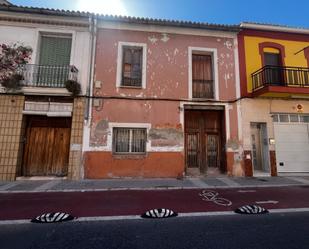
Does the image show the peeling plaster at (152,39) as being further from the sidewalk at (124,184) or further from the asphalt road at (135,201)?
the asphalt road at (135,201)

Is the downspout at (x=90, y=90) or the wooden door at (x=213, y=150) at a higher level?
the downspout at (x=90, y=90)

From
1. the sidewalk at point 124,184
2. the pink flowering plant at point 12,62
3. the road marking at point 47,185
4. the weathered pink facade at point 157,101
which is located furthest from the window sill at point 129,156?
the pink flowering plant at point 12,62

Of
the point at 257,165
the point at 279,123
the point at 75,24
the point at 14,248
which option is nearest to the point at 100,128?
the point at 75,24

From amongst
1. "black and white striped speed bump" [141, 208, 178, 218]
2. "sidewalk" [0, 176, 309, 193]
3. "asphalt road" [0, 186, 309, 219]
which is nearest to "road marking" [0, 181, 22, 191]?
"sidewalk" [0, 176, 309, 193]

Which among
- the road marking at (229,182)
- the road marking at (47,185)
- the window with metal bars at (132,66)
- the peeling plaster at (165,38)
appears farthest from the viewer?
the peeling plaster at (165,38)

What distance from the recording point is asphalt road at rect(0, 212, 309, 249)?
3057mm

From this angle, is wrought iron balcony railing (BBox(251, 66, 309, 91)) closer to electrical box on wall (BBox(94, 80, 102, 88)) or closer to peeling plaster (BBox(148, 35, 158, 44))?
peeling plaster (BBox(148, 35, 158, 44))

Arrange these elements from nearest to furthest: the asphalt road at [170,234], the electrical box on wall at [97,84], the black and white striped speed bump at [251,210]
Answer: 1. the asphalt road at [170,234]
2. the black and white striped speed bump at [251,210]
3. the electrical box on wall at [97,84]

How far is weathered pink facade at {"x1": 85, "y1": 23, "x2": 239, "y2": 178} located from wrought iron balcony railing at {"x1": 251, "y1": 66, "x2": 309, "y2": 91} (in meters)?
1.08

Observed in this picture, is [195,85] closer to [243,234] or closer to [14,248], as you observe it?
[243,234]

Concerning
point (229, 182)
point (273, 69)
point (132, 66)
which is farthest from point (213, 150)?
point (132, 66)

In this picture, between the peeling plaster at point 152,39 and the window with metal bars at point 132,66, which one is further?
the peeling plaster at point 152,39

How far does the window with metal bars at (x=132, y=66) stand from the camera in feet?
31.4

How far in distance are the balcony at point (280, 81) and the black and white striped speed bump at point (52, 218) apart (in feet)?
30.5
